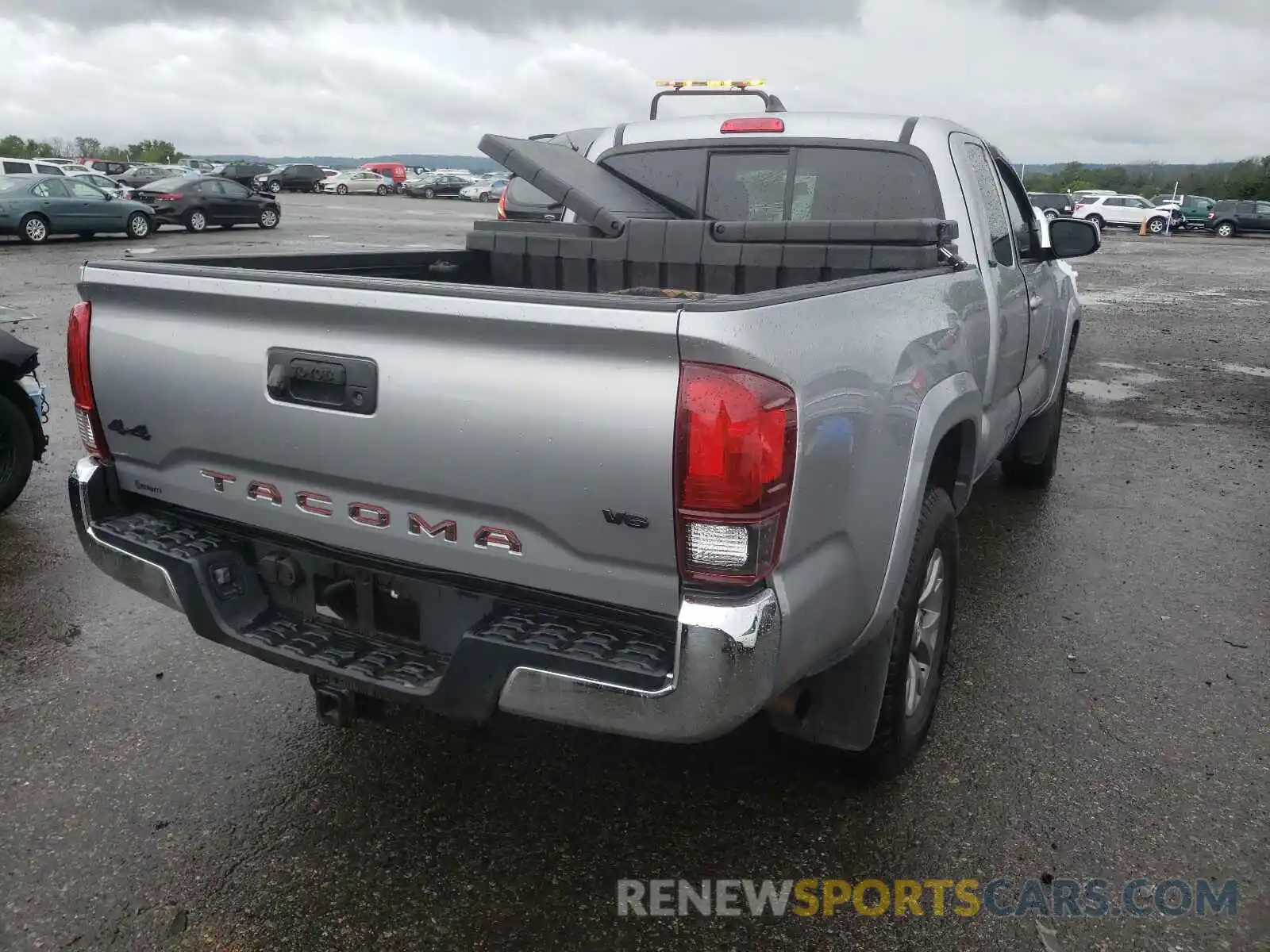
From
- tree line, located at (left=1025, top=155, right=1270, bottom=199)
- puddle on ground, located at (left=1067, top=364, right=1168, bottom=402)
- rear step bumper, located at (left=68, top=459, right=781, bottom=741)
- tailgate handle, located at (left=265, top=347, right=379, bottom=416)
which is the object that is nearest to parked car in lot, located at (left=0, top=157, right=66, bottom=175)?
puddle on ground, located at (left=1067, top=364, right=1168, bottom=402)

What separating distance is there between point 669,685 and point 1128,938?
1360 mm

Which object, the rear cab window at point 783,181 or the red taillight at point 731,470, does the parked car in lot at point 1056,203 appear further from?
the red taillight at point 731,470

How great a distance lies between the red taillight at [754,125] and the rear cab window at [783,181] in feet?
0.27

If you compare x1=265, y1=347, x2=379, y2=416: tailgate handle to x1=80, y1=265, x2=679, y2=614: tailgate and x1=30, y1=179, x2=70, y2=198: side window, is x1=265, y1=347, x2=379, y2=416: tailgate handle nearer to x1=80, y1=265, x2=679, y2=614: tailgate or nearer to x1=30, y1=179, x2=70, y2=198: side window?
x1=80, y1=265, x2=679, y2=614: tailgate

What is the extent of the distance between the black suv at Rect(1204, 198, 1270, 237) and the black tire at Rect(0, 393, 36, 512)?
4475 centimetres

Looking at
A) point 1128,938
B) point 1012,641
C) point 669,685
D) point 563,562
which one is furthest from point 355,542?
point 1012,641

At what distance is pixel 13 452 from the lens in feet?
17.0

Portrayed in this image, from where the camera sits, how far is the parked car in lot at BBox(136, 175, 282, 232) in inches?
1001

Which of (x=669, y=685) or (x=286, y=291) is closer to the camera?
(x=669, y=685)

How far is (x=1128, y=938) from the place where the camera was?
2498mm

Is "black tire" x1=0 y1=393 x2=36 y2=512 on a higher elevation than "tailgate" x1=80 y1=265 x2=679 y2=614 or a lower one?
lower

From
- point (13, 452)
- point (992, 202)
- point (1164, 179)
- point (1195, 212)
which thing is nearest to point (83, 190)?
point (13, 452)

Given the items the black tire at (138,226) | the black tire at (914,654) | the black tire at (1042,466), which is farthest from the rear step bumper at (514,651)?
the black tire at (138,226)

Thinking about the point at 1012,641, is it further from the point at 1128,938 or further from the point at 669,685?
the point at 669,685
